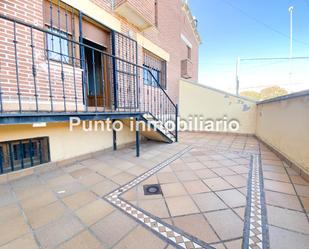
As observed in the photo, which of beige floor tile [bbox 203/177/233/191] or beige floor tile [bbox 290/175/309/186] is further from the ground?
beige floor tile [bbox 290/175/309/186]

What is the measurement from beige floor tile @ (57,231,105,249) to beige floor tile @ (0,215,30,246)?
1.47ft

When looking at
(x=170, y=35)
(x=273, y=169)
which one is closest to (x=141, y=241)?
(x=273, y=169)

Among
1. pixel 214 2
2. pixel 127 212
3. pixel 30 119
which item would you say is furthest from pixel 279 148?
pixel 214 2

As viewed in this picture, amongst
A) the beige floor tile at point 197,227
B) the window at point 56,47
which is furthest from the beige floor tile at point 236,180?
the window at point 56,47

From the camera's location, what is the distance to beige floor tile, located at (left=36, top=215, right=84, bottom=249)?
4.05 ft

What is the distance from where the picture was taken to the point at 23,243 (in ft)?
4.00

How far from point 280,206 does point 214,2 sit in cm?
878

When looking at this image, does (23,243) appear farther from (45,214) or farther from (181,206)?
(181,206)

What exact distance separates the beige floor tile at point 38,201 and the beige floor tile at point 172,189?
1334 mm

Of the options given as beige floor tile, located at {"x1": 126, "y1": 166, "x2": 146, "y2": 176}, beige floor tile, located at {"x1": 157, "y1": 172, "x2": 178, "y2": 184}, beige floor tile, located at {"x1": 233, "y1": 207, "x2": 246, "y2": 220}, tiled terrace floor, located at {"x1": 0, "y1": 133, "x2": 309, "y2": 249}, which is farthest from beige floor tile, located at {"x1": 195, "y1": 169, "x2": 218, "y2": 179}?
beige floor tile, located at {"x1": 126, "y1": 166, "x2": 146, "y2": 176}

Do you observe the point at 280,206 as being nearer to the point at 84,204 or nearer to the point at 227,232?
the point at 227,232

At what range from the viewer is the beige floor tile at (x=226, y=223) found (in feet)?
4.25

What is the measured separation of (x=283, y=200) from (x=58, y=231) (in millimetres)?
2365

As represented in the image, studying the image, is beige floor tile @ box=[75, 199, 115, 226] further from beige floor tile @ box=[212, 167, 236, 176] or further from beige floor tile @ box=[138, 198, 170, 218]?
beige floor tile @ box=[212, 167, 236, 176]
